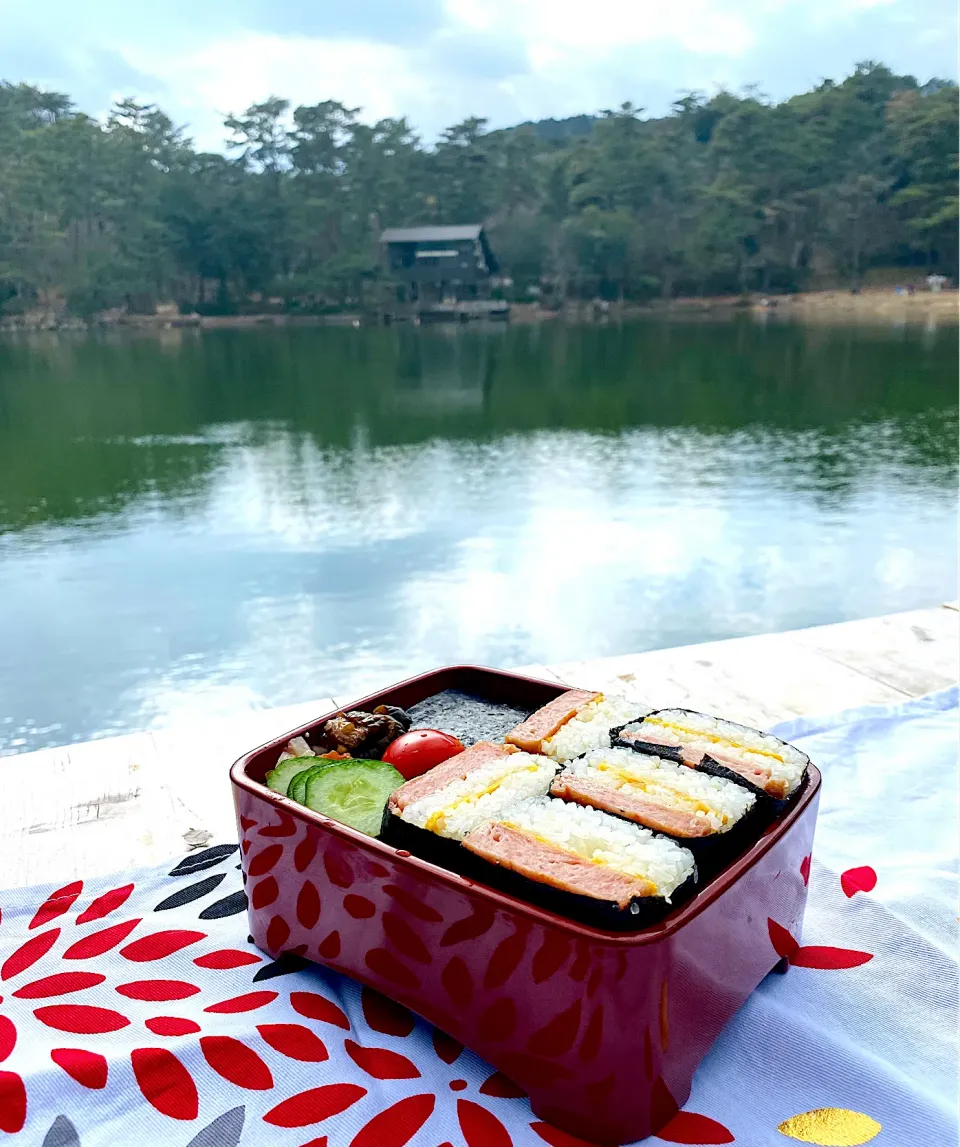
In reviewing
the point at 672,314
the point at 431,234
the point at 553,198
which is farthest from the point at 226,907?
the point at 553,198

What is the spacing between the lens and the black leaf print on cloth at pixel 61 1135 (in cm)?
83

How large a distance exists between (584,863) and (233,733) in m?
0.93

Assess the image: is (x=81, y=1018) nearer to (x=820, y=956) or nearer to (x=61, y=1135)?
(x=61, y=1135)

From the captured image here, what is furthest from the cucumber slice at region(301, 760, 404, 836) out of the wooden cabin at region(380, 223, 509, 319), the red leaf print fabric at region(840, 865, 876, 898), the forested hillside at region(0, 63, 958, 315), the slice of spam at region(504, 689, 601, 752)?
the wooden cabin at region(380, 223, 509, 319)

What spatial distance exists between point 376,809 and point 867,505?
5.51 metres

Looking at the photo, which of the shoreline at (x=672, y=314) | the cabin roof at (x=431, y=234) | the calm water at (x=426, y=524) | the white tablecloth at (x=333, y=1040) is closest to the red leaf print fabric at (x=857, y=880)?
the white tablecloth at (x=333, y=1040)

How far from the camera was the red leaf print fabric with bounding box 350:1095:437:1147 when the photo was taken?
82 cm

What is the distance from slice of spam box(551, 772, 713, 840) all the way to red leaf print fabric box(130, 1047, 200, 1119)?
40 cm

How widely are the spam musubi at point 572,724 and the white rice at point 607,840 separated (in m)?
0.11

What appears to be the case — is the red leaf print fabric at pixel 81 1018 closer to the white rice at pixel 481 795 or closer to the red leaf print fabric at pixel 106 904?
the red leaf print fabric at pixel 106 904

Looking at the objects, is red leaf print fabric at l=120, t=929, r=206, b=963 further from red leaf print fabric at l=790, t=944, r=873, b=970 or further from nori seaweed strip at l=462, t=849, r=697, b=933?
red leaf print fabric at l=790, t=944, r=873, b=970

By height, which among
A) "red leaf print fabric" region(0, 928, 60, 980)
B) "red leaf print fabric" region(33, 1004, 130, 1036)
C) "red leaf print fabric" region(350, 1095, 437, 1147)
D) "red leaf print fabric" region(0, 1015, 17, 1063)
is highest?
"red leaf print fabric" region(0, 1015, 17, 1063)

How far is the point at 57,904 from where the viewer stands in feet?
3.81

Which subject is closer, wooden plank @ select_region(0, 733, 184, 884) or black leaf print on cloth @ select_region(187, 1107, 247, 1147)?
black leaf print on cloth @ select_region(187, 1107, 247, 1147)
